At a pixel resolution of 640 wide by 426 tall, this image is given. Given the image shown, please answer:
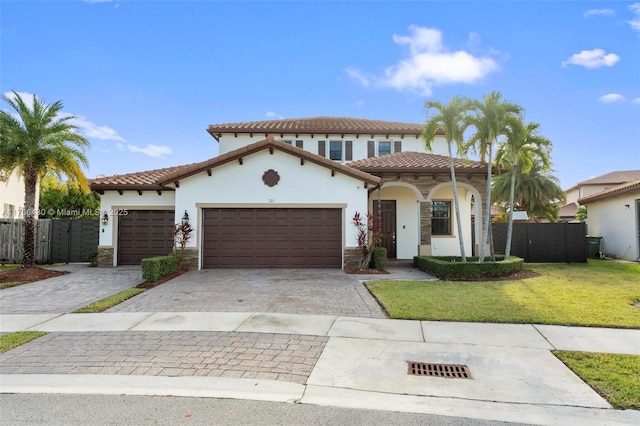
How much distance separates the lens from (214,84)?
16.4 meters

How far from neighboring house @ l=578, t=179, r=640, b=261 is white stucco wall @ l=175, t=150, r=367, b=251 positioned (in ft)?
43.9

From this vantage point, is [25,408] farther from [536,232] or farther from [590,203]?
[590,203]

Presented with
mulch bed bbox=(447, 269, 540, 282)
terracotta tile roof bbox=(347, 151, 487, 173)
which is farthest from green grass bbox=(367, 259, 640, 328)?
terracotta tile roof bbox=(347, 151, 487, 173)

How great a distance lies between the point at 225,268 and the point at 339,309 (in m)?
7.10

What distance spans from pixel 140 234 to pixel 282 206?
21.6ft

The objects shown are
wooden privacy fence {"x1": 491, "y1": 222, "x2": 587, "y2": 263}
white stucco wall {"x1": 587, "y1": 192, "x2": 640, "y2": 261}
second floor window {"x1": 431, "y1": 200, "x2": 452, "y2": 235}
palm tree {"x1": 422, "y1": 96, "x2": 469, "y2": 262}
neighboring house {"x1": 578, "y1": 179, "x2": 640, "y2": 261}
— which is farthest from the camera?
second floor window {"x1": 431, "y1": 200, "x2": 452, "y2": 235}

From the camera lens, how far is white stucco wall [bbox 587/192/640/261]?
17.1m

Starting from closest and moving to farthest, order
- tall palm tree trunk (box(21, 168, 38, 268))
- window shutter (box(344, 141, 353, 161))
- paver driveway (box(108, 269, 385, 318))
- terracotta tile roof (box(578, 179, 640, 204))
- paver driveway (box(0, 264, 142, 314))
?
paver driveway (box(108, 269, 385, 318)) → paver driveway (box(0, 264, 142, 314)) → tall palm tree trunk (box(21, 168, 38, 268)) → terracotta tile roof (box(578, 179, 640, 204)) → window shutter (box(344, 141, 353, 161))

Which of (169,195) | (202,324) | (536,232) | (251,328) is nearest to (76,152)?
(169,195)

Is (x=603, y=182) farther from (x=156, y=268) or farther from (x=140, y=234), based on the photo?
(x=156, y=268)

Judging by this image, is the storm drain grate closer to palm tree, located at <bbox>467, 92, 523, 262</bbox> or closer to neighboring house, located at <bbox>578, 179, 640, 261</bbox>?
palm tree, located at <bbox>467, 92, 523, 262</bbox>

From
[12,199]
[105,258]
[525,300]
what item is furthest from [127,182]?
[525,300]

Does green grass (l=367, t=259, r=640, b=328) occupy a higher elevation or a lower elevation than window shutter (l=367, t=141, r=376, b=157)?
lower

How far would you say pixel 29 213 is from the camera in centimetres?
1316
